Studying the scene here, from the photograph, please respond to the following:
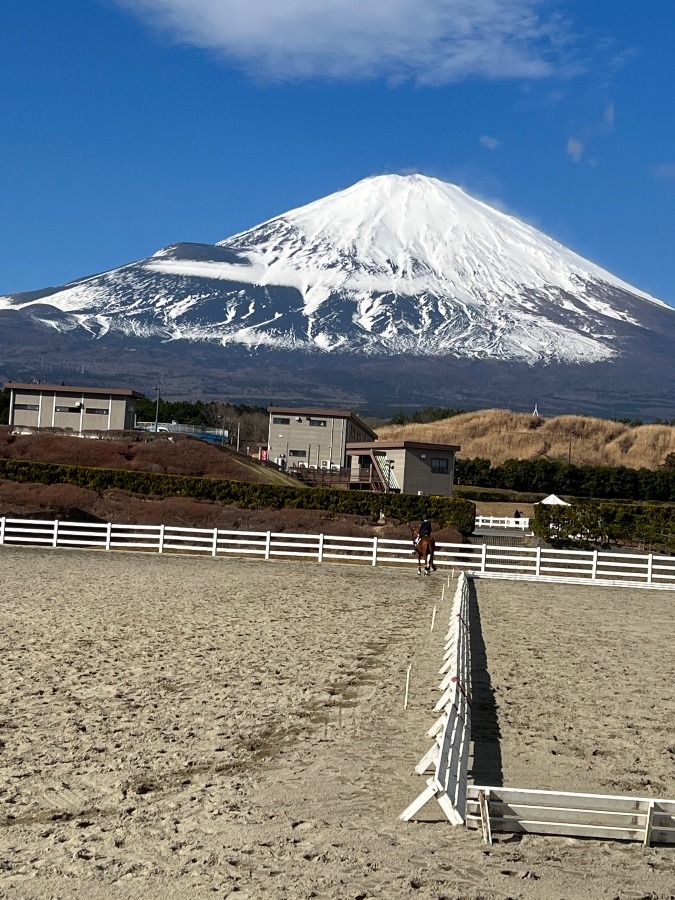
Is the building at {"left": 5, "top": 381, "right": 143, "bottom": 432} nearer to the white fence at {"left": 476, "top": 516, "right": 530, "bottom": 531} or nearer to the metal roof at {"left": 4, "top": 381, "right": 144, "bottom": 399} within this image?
the metal roof at {"left": 4, "top": 381, "right": 144, "bottom": 399}

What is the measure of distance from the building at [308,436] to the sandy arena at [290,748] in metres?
56.1

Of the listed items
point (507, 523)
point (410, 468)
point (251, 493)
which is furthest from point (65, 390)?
point (251, 493)

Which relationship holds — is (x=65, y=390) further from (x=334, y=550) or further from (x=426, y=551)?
(x=426, y=551)

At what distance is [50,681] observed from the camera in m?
11.3

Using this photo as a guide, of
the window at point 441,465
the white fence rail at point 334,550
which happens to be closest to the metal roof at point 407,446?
the window at point 441,465

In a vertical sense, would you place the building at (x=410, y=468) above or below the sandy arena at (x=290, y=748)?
above

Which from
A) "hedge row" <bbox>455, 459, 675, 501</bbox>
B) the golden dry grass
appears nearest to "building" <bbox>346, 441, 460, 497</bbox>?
"hedge row" <bbox>455, 459, 675, 501</bbox>

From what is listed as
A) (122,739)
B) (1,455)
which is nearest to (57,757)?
(122,739)

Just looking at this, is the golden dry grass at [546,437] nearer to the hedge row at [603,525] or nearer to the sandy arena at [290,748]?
the hedge row at [603,525]

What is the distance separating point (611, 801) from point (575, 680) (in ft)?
18.3

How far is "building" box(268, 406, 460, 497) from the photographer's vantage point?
61094mm

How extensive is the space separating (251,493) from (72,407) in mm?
28790

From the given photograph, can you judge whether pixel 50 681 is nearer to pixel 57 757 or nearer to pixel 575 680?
pixel 57 757

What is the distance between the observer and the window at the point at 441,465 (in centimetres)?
6169
